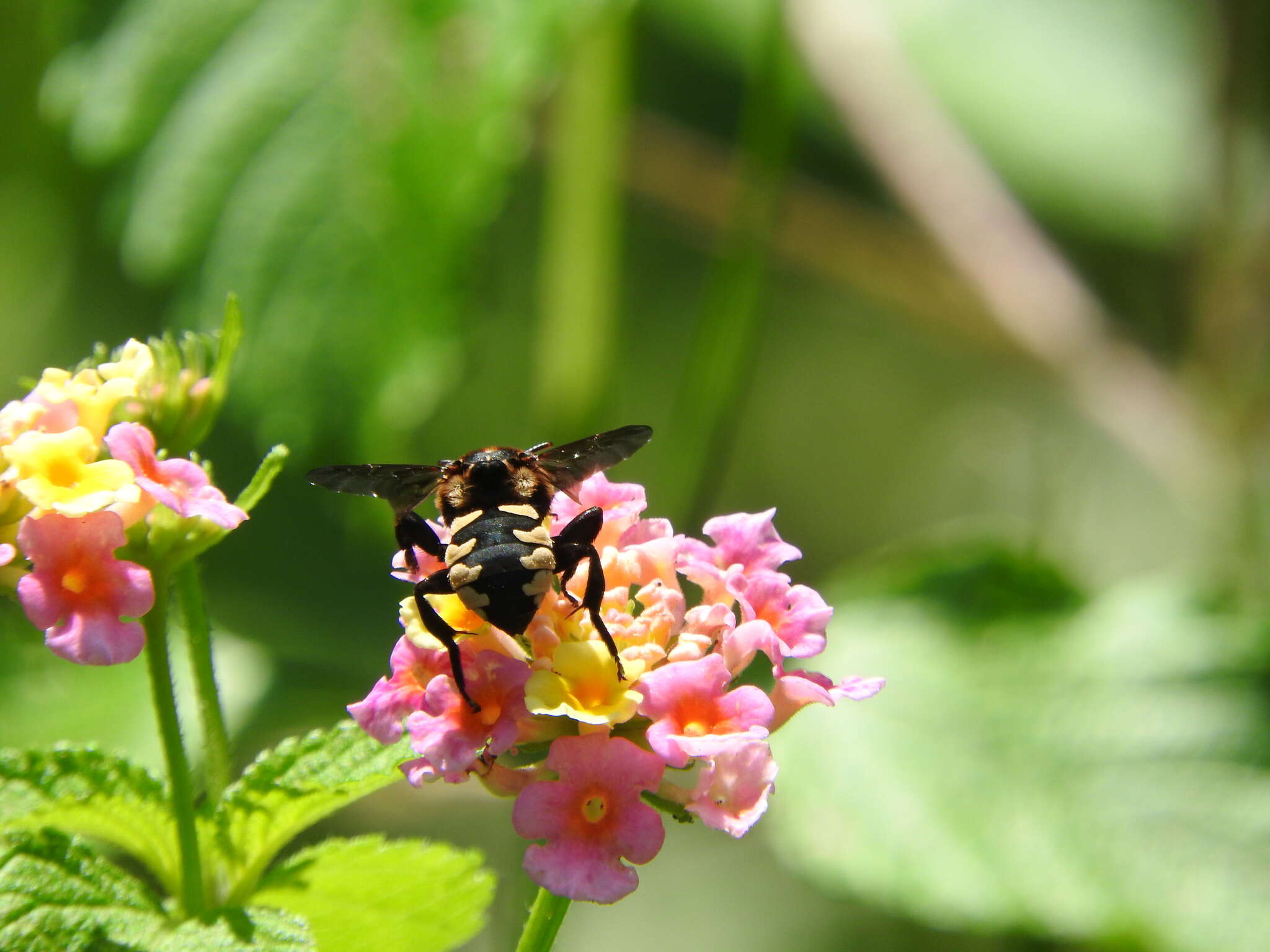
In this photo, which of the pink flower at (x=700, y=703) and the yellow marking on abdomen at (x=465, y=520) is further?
the yellow marking on abdomen at (x=465, y=520)

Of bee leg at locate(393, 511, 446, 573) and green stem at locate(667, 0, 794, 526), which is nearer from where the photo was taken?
bee leg at locate(393, 511, 446, 573)

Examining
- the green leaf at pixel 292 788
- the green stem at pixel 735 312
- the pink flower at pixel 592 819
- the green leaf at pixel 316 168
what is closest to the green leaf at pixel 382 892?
the green leaf at pixel 292 788

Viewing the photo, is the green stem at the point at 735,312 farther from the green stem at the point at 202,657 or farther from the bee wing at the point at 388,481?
the green stem at the point at 202,657

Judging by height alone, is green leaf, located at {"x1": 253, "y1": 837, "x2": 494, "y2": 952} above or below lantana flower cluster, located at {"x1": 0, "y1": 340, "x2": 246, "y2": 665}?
below

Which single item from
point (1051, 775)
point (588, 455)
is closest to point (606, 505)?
point (588, 455)

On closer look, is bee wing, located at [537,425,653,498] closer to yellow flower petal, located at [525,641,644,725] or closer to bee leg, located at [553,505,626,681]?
bee leg, located at [553,505,626,681]

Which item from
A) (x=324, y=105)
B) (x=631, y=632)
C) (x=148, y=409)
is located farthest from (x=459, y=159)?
(x=631, y=632)

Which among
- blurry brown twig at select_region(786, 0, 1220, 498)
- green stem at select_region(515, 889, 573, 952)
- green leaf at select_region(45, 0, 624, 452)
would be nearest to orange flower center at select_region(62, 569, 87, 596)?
green stem at select_region(515, 889, 573, 952)

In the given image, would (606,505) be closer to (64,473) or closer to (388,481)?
(388,481)
